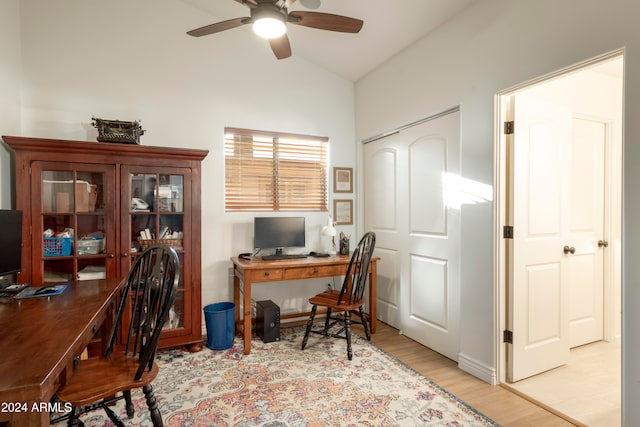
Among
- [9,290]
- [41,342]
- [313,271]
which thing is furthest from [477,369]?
[9,290]

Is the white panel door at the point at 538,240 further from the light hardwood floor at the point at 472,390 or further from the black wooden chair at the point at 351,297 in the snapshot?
the black wooden chair at the point at 351,297

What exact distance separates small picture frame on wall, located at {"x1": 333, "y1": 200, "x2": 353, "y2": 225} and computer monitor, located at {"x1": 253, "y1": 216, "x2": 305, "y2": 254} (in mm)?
518

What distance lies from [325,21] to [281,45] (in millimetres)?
385

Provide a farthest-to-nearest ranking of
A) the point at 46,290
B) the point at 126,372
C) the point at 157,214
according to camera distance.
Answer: the point at 157,214 → the point at 46,290 → the point at 126,372

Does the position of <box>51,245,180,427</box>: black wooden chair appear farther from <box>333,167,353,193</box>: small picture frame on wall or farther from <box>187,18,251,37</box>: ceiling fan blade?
<box>333,167,353,193</box>: small picture frame on wall

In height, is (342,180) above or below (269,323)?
above

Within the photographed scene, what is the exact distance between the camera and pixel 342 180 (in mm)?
3820

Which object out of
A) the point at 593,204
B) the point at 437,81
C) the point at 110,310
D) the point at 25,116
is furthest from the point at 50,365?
the point at 593,204

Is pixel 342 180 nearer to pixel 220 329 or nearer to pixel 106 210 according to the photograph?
pixel 220 329

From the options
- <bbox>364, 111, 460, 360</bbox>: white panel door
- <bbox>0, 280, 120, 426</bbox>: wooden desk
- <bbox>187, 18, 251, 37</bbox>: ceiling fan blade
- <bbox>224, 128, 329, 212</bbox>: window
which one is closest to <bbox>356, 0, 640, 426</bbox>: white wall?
<bbox>364, 111, 460, 360</bbox>: white panel door

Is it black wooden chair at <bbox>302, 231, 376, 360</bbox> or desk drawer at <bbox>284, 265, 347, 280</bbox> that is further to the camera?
desk drawer at <bbox>284, 265, 347, 280</bbox>

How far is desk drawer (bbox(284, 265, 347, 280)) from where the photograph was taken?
2.92 meters

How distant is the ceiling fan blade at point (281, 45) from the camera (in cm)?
215

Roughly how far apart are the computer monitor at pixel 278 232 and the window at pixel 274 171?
26cm
